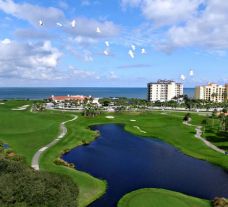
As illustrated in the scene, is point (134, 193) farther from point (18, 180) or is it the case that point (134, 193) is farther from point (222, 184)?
point (18, 180)

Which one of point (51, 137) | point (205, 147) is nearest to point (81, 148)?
point (51, 137)

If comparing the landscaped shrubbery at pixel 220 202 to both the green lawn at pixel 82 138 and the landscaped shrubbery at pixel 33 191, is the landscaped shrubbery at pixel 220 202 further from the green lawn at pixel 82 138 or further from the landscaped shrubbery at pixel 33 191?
the landscaped shrubbery at pixel 33 191

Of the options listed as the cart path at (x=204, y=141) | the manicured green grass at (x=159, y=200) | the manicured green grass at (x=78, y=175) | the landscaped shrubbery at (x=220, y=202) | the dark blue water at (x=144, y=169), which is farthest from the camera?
the cart path at (x=204, y=141)

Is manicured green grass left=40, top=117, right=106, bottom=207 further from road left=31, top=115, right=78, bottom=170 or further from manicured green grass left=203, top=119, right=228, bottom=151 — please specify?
manicured green grass left=203, top=119, right=228, bottom=151

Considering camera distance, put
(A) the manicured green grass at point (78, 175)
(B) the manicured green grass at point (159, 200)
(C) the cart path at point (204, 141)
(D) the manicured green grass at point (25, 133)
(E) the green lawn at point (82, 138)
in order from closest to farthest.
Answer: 1. (B) the manicured green grass at point (159, 200)
2. (A) the manicured green grass at point (78, 175)
3. (E) the green lawn at point (82, 138)
4. (D) the manicured green grass at point (25, 133)
5. (C) the cart path at point (204, 141)

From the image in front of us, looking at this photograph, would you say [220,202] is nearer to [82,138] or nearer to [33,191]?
[33,191]

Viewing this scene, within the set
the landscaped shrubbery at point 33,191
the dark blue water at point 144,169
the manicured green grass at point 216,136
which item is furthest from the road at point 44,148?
the manicured green grass at point 216,136

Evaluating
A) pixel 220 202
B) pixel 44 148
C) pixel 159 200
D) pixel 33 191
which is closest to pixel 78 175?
pixel 159 200
